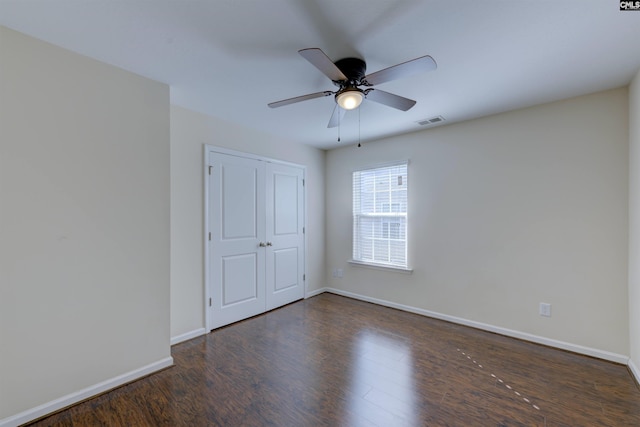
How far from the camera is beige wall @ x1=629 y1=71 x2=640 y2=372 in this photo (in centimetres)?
214

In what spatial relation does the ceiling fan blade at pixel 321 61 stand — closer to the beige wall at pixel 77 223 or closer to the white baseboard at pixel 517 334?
the beige wall at pixel 77 223

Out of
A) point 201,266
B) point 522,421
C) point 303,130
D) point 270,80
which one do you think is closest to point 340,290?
point 201,266

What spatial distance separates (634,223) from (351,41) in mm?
2745

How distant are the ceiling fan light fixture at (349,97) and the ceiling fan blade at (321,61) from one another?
0.12m

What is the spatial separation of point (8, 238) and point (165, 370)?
1494mm

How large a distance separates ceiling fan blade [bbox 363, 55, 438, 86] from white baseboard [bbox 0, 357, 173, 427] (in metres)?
2.85

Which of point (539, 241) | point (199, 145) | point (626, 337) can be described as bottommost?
point (626, 337)

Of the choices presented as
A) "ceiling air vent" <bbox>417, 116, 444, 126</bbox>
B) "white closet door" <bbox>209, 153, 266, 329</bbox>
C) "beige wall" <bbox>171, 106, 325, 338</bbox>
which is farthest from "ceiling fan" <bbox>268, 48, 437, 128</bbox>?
"white closet door" <bbox>209, 153, 266, 329</bbox>

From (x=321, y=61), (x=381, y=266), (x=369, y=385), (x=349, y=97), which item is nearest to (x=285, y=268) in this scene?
(x=381, y=266)

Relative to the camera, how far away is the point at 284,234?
13.2 feet

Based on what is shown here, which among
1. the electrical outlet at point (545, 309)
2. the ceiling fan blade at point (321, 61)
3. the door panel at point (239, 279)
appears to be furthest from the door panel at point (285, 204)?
the electrical outlet at point (545, 309)

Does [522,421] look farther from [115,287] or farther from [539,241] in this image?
[115,287]

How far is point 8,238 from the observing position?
169cm

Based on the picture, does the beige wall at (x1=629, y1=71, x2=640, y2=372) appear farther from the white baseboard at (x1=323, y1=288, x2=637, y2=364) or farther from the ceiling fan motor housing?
the ceiling fan motor housing
